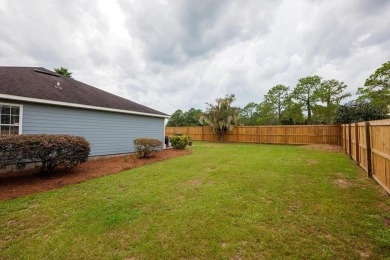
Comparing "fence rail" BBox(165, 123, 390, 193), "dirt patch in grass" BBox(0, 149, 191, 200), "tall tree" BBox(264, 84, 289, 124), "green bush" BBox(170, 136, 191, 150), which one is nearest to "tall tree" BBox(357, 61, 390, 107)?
"fence rail" BBox(165, 123, 390, 193)

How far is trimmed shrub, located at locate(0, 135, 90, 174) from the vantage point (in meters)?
4.74

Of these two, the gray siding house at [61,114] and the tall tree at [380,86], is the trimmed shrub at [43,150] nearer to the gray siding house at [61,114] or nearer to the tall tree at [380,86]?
the gray siding house at [61,114]

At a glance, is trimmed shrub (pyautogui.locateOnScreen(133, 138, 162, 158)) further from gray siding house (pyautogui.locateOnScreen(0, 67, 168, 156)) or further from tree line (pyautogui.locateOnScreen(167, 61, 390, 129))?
tree line (pyautogui.locateOnScreen(167, 61, 390, 129))

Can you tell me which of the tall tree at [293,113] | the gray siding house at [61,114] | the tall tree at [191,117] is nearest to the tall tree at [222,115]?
the gray siding house at [61,114]

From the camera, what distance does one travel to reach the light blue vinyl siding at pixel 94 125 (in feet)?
22.1

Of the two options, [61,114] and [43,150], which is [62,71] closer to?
[61,114]

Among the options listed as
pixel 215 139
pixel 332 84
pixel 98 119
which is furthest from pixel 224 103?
pixel 332 84

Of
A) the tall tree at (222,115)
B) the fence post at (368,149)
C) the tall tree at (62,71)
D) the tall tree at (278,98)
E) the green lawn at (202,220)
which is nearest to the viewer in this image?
the green lawn at (202,220)

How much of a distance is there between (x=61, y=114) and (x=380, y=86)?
28.5 metres

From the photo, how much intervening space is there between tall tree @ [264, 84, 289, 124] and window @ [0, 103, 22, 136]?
110ft

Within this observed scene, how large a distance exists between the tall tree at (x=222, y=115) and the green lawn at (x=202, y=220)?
1463 cm

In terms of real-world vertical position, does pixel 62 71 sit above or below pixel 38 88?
above

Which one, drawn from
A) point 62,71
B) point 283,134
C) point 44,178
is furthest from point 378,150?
point 62,71

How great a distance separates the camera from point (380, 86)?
18.5 metres
